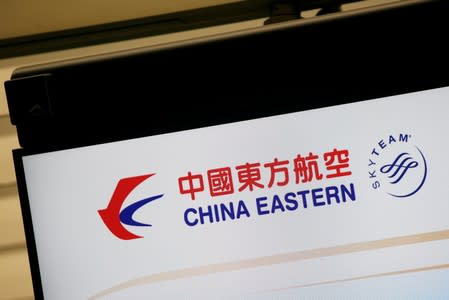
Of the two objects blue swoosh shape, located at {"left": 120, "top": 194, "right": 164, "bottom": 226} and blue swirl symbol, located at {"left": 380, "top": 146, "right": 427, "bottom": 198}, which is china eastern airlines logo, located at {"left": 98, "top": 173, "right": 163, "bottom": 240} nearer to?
blue swoosh shape, located at {"left": 120, "top": 194, "right": 164, "bottom": 226}

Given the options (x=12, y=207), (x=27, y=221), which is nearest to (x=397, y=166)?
(x=27, y=221)

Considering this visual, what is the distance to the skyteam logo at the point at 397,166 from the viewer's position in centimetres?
120

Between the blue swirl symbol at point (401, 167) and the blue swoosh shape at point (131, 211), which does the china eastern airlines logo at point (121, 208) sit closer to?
the blue swoosh shape at point (131, 211)

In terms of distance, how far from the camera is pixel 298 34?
1216mm

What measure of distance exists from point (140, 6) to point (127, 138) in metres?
0.68

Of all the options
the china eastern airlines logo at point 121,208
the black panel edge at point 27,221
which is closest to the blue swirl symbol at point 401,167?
the china eastern airlines logo at point 121,208

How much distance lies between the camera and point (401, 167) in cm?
121

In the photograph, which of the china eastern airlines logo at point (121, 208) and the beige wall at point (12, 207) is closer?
the china eastern airlines logo at point (121, 208)

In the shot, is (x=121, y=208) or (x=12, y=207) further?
(x=12, y=207)

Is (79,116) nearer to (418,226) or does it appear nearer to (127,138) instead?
(127,138)

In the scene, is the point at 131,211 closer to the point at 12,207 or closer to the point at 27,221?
the point at 27,221

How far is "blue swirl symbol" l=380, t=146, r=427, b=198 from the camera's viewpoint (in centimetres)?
120

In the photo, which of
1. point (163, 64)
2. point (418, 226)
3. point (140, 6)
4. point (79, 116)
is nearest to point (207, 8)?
point (140, 6)

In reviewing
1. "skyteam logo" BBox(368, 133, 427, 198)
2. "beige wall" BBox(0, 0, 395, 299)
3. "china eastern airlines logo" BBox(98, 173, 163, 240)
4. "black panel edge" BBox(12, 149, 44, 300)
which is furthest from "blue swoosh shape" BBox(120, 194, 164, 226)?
"beige wall" BBox(0, 0, 395, 299)
